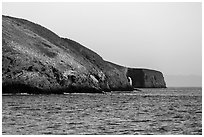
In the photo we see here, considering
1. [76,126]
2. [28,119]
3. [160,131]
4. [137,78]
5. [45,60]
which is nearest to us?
[160,131]

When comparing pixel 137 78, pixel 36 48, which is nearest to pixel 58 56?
pixel 36 48

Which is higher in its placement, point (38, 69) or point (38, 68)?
point (38, 68)

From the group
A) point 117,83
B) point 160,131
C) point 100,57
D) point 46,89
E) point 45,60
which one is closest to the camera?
point 160,131

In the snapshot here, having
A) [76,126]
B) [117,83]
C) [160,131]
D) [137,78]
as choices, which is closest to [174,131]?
[160,131]

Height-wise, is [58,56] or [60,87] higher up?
[58,56]

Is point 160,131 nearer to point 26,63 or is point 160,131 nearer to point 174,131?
point 174,131

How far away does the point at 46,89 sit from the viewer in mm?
76750

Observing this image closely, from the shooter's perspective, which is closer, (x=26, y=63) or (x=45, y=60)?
(x=26, y=63)

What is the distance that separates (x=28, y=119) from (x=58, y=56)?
197 ft

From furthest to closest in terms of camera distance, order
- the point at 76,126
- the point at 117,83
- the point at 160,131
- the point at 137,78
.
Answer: the point at 137,78
the point at 117,83
the point at 76,126
the point at 160,131

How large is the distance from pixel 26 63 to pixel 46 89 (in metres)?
6.39

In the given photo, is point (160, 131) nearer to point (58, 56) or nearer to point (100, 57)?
point (58, 56)

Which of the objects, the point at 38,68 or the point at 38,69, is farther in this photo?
the point at 38,68

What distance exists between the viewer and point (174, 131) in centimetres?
2627
